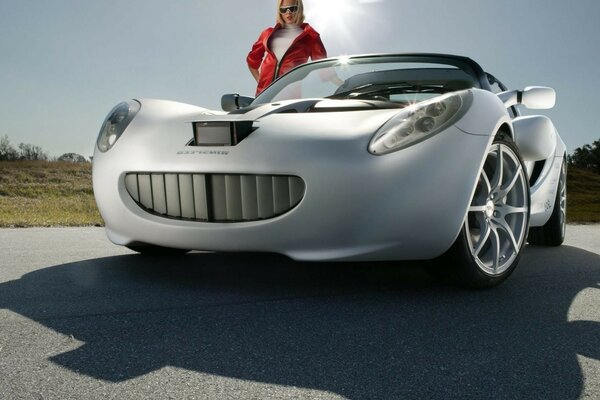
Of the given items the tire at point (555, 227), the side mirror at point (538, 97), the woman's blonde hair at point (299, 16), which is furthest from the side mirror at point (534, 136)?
the woman's blonde hair at point (299, 16)

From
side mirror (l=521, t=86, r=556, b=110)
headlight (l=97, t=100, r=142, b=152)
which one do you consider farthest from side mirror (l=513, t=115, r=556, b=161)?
headlight (l=97, t=100, r=142, b=152)

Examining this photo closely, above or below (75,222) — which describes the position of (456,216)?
above

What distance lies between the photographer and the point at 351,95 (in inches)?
150

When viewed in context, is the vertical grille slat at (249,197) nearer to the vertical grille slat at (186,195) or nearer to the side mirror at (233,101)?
the vertical grille slat at (186,195)

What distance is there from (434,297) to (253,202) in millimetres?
887

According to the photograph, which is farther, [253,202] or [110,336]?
[253,202]

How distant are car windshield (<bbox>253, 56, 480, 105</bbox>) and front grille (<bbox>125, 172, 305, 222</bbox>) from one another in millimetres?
1186

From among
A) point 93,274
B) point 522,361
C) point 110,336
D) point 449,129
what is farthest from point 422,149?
point 93,274

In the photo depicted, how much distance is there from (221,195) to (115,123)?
0.88m

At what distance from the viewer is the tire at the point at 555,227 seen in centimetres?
502

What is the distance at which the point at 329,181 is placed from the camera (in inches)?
105

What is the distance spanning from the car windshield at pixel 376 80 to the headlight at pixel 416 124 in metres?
0.77

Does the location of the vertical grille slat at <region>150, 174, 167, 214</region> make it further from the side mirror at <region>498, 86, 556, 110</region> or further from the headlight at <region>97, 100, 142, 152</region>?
the side mirror at <region>498, 86, 556, 110</region>

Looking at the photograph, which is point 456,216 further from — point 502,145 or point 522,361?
point 522,361
